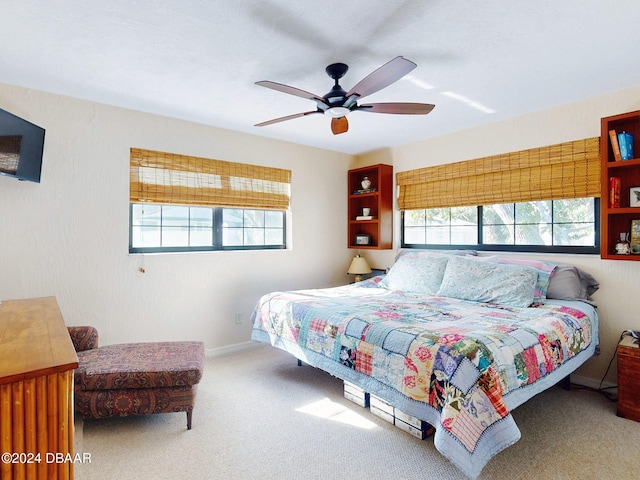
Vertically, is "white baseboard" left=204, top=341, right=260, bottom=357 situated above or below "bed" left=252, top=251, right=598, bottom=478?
below

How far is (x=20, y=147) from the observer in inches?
98.5

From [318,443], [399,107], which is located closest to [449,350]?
[318,443]

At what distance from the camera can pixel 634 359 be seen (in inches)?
94.5

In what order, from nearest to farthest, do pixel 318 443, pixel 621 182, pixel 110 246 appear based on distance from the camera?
pixel 318 443 < pixel 621 182 < pixel 110 246

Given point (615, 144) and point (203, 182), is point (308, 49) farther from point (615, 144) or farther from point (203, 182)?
point (615, 144)

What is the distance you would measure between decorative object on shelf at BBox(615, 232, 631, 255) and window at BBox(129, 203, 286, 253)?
3.22 metres

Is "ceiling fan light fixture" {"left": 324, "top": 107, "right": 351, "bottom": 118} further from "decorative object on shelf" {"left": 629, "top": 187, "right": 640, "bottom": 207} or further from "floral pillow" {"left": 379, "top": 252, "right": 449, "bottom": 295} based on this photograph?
"decorative object on shelf" {"left": 629, "top": 187, "right": 640, "bottom": 207}

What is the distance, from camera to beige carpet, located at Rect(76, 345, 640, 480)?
189 cm

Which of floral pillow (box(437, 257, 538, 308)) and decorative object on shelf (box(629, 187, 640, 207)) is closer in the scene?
decorative object on shelf (box(629, 187, 640, 207))

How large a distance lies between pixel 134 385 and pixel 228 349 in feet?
5.46

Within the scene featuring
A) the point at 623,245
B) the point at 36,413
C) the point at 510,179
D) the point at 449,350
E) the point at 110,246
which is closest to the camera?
the point at 36,413

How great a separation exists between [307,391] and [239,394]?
534mm

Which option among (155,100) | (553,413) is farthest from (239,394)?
(155,100)

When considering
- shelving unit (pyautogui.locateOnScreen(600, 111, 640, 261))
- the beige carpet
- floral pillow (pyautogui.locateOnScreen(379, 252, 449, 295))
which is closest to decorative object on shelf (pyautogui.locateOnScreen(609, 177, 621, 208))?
shelving unit (pyautogui.locateOnScreen(600, 111, 640, 261))
